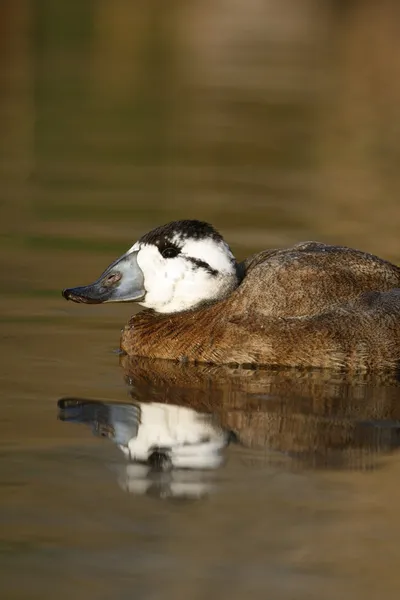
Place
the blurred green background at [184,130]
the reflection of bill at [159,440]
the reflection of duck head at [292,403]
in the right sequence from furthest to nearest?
the blurred green background at [184,130] → the reflection of duck head at [292,403] → the reflection of bill at [159,440]

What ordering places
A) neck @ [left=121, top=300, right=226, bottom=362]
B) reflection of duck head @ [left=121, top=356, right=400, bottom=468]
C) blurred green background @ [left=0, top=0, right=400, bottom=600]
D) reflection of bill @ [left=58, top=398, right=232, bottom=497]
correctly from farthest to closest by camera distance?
neck @ [left=121, top=300, right=226, bottom=362], reflection of duck head @ [left=121, top=356, right=400, bottom=468], reflection of bill @ [left=58, top=398, right=232, bottom=497], blurred green background @ [left=0, top=0, right=400, bottom=600]

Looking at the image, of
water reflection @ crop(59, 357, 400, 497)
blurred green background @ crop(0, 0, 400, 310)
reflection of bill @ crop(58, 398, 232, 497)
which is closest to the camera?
reflection of bill @ crop(58, 398, 232, 497)

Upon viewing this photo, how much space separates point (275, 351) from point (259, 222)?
17.7ft

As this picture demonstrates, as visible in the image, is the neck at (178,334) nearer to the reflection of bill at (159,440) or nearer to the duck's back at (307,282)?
the duck's back at (307,282)

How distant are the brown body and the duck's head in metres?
0.15

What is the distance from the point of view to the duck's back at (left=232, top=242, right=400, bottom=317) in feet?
30.6

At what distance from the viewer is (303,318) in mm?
9305

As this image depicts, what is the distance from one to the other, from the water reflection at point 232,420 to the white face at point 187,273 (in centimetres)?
46

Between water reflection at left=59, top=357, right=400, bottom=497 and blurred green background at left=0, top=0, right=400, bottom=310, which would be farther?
blurred green background at left=0, top=0, right=400, bottom=310

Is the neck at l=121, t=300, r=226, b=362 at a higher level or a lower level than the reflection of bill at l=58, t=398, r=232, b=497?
higher

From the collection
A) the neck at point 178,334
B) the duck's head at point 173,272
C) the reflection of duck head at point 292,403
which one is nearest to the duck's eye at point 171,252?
the duck's head at point 173,272

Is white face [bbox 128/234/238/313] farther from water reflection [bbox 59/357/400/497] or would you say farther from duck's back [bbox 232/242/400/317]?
water reflection [bbox 59/357/400/497]

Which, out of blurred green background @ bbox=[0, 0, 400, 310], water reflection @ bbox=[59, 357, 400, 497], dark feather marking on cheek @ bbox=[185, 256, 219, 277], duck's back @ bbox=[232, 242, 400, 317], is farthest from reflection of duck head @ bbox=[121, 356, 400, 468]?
blurred green background @ bbox=[0, 0, 400, 310]

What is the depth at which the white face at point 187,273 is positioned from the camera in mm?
9664
